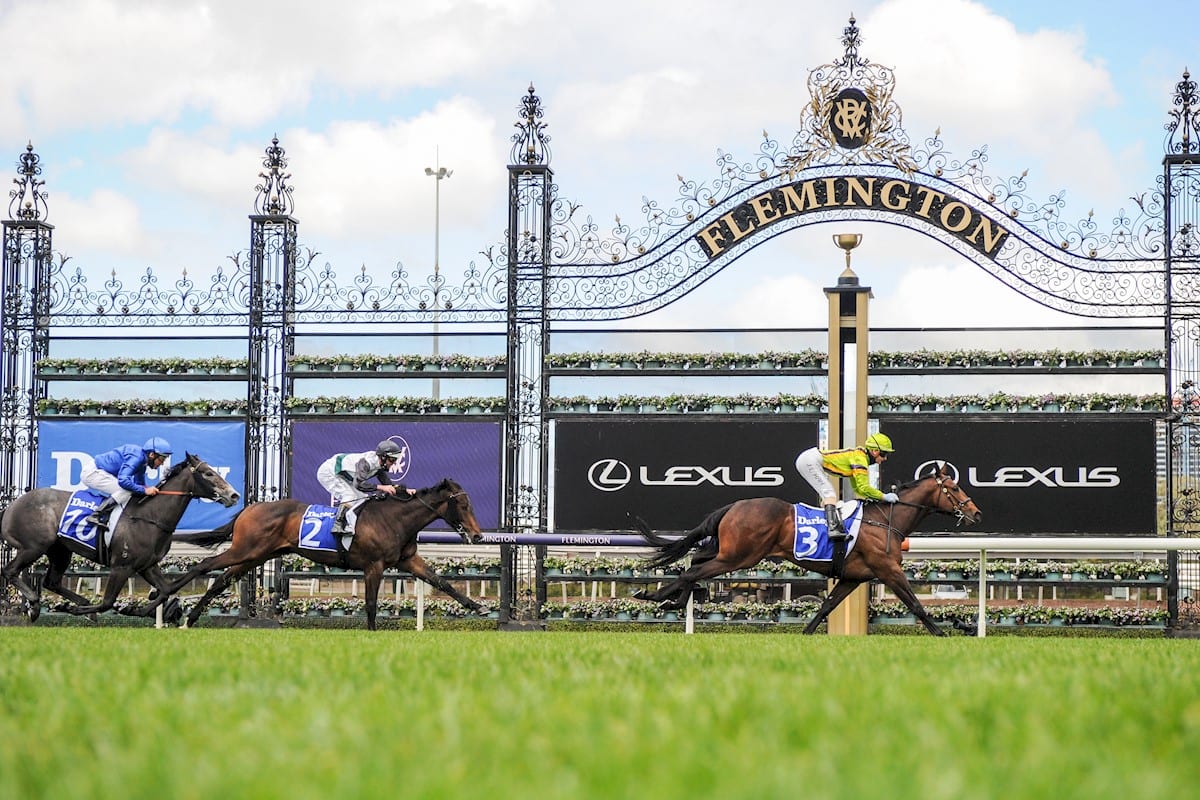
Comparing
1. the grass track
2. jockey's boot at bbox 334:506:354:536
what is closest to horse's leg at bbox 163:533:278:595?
jockey's boot at bbox 334:506:354:536

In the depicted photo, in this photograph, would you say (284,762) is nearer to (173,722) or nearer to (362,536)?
(173,722)

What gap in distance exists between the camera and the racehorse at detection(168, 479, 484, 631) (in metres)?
14.7

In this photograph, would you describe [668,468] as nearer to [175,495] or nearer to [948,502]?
[948,502]

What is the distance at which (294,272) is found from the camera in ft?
62.6

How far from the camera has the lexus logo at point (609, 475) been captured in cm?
1791

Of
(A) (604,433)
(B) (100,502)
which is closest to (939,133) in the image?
(A) (604,433)

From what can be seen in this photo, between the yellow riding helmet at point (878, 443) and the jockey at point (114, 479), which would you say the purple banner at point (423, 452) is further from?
the yellow riding helmet at point (878, 443)

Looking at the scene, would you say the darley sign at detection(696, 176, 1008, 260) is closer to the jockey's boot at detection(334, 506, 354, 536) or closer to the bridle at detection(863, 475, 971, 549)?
the bridle at detection(863, 475, 971, 549)

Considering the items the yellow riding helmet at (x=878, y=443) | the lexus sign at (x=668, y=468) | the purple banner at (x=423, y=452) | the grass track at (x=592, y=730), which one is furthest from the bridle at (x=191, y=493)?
the grass track at (x=592, y=730)

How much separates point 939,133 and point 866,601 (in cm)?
574

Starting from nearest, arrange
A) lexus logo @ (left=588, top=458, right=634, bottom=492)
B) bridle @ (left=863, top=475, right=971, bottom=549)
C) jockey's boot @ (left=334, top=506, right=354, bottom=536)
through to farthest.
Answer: bridle @ (left=863, top=475, right=971, bottom=549) < jockey's boot @ (left=334, top=506, right=354, bottom=536) < lexus logo @ (left=588, top=458, right=634, bottom=492)

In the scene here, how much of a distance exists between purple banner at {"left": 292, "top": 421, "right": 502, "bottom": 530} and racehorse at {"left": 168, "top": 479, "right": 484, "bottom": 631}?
3.21m

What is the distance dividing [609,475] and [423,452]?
2.40 metres

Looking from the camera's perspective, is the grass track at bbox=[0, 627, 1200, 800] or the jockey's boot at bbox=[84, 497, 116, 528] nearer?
the grass track at bbox=[0, 627, 1200, 800]
